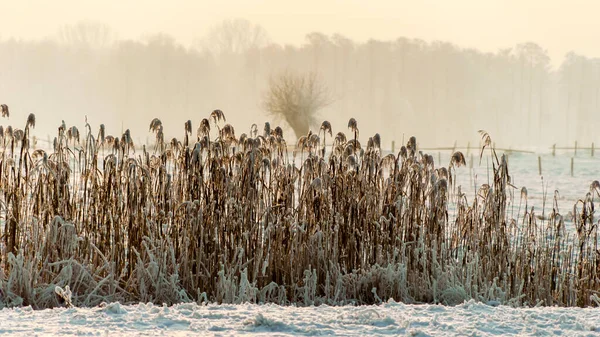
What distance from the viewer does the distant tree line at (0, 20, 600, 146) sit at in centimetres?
6350

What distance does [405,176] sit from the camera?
4.50 m

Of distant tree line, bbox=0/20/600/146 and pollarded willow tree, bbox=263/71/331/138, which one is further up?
distant tree line, bbox=0/20/600/146

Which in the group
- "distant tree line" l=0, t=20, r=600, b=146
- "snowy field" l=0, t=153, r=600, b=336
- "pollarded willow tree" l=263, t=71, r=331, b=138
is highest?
"distant tree line" l=0, t=20, r=600, b=146

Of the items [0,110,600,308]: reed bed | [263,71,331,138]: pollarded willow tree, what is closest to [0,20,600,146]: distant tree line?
[263,71,331,138]: pollarded willow tree

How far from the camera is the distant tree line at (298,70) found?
208 ft

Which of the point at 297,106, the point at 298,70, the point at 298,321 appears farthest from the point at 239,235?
the point at 298,70

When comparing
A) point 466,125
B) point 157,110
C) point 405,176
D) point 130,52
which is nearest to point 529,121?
point 466,125

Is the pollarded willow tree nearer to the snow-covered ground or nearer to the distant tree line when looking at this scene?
the distant tree line

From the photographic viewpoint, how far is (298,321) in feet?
9.02

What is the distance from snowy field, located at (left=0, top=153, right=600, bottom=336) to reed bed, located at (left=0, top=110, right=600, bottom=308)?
2.67 ft

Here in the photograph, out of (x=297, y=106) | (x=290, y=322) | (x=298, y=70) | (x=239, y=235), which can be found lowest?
(x=290, y=322)

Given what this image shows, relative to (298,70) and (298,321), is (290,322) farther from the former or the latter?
(298,70)

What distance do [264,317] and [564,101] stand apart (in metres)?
66.9

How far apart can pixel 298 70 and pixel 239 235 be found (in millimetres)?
58914
